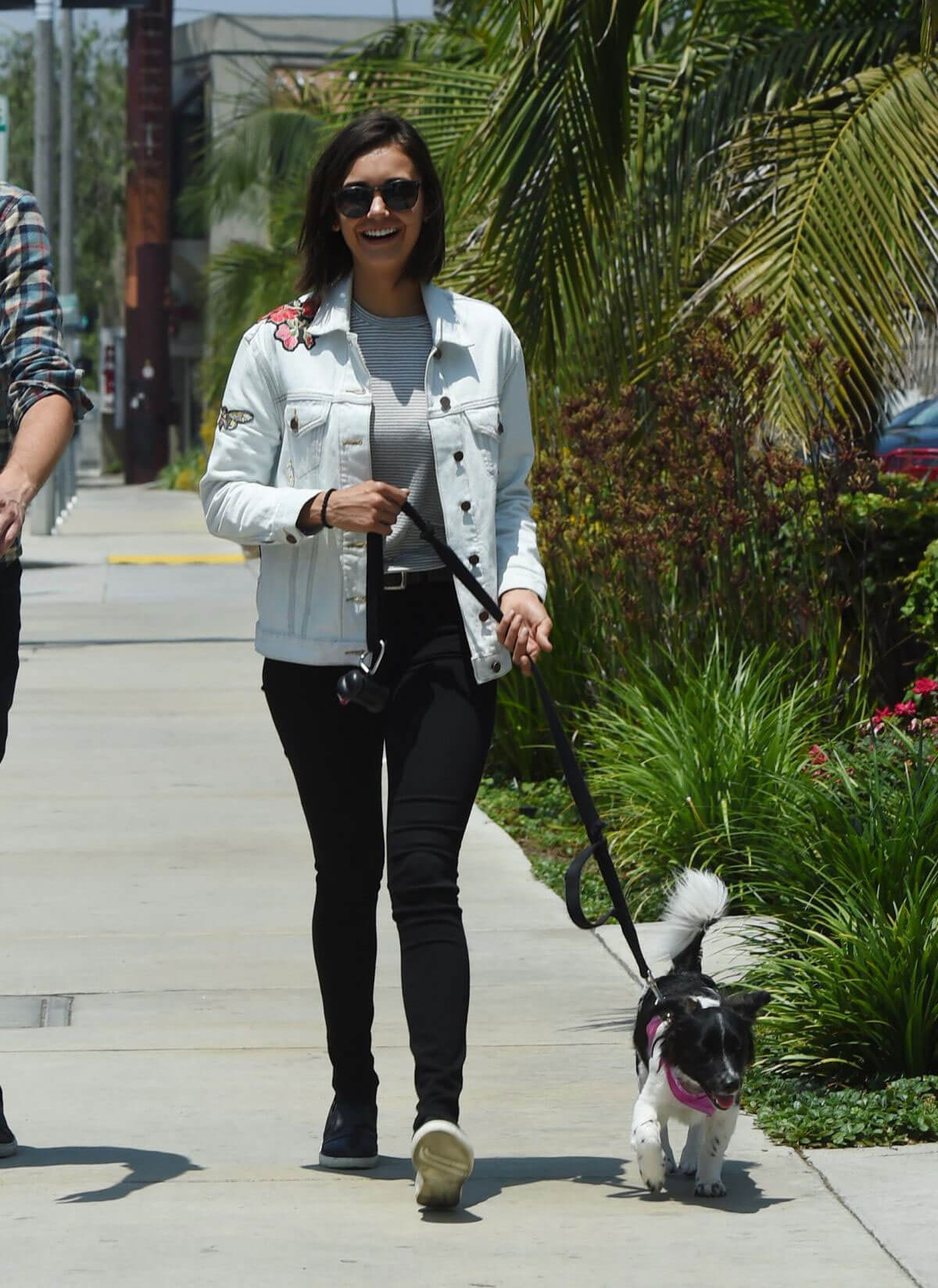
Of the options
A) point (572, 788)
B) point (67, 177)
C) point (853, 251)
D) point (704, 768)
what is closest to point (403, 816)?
point (572, 788)

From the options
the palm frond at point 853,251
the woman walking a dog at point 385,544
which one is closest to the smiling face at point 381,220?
the woman walking a dog at point 385,544

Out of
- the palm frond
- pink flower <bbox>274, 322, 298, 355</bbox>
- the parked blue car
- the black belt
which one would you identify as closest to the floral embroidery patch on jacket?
pink flower <bbox>274, 322, 298, 355</bbox>

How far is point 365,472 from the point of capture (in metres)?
4.24

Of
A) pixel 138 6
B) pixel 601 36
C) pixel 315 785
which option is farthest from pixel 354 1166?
pixel 138 6

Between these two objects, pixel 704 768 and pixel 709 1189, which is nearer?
pixel 709 1189

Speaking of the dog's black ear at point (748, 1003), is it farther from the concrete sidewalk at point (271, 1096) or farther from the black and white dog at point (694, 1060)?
the concrete sidewalk at point (271, 1096)

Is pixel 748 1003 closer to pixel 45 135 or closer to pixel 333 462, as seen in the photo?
pixel 333 462

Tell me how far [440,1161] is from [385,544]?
45.5 inches

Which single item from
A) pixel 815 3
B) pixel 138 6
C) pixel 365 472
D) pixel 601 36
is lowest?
pixel 365 472

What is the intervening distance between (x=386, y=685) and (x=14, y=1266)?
4.09 ft

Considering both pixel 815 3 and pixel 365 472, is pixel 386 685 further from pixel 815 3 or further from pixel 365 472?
pixel 815 3

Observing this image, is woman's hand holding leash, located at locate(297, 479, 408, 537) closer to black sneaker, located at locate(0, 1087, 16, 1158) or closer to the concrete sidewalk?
the concrete sidewalk

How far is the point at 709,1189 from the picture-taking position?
4254 mm

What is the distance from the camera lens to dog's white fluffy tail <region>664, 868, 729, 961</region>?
4344 millimetres
